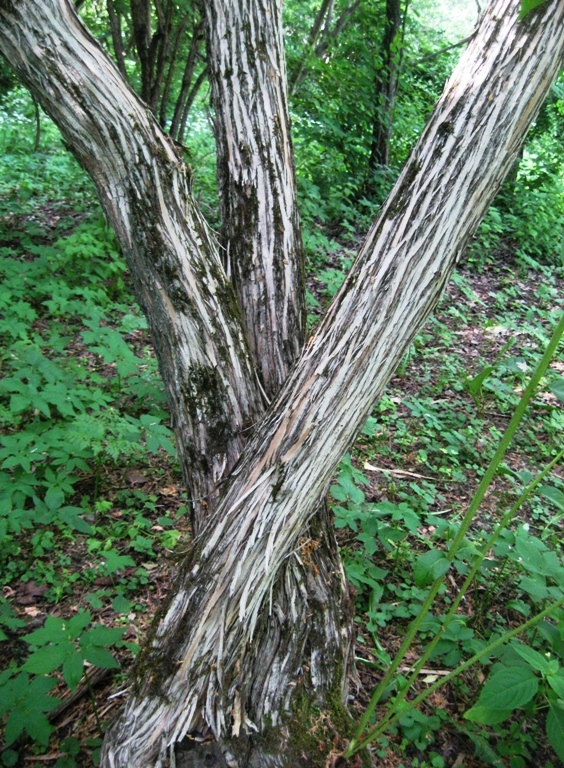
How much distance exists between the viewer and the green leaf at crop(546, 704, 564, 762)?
4.79 ft

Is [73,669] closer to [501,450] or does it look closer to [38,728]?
[38,728]

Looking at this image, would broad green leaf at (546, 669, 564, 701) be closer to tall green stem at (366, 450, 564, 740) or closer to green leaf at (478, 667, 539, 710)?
green leaf at (478, 667, 539, 710)

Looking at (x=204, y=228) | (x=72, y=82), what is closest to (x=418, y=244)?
(x=204, y=228)

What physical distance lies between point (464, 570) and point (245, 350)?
1.33 metres

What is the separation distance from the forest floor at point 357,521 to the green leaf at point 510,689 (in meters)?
0.45

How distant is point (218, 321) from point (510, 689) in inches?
56.0

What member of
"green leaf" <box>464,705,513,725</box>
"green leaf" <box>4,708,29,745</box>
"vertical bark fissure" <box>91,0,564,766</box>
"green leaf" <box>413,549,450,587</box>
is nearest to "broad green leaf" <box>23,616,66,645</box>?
"green leaf" <box>4,708,29,745</box>

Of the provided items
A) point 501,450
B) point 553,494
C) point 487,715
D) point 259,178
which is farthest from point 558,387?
point 259,178

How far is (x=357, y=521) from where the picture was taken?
2.96 m

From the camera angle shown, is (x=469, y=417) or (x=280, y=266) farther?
(x=469, y=417)

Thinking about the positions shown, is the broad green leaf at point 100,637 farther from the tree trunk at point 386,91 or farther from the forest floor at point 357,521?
the tree trunk at point 386,91

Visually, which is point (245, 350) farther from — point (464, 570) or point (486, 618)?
point (486, 618)

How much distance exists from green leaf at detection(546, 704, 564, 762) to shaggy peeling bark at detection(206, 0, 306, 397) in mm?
1336

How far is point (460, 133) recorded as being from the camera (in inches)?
61.6
